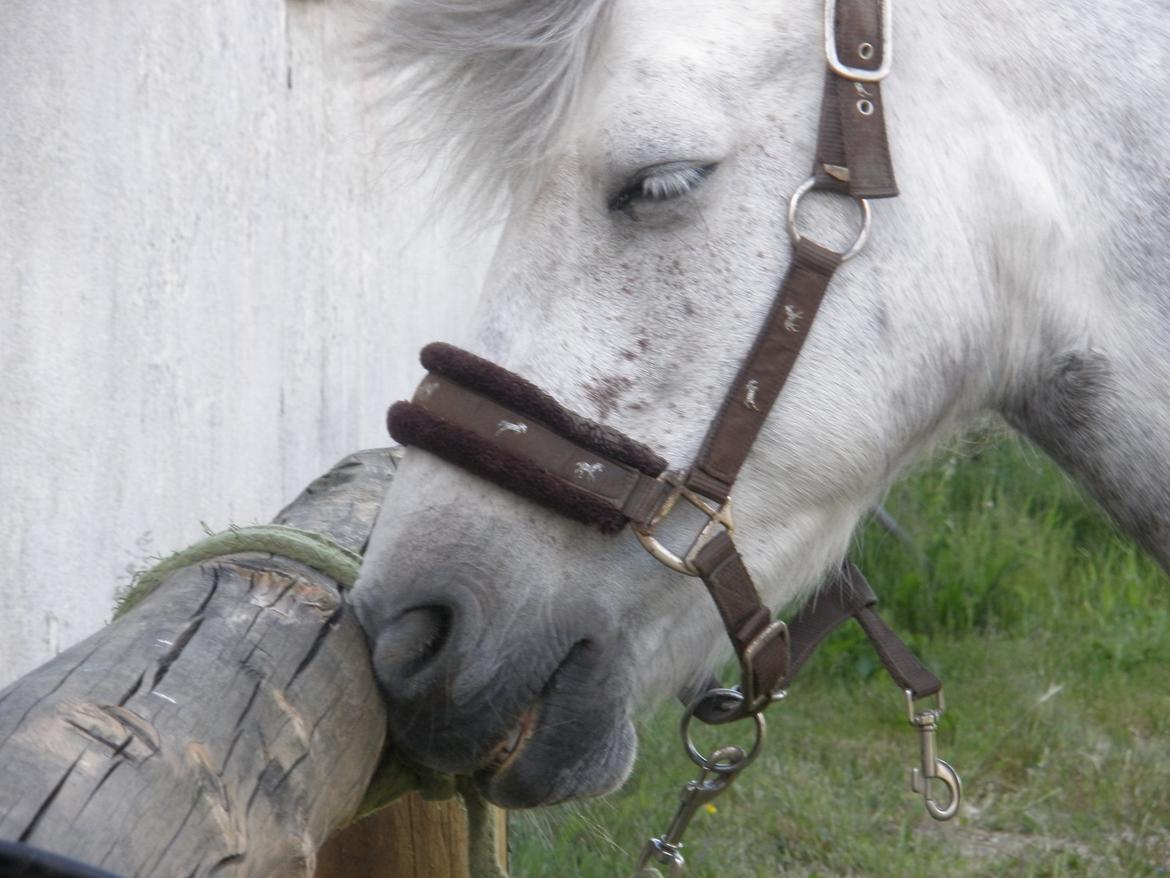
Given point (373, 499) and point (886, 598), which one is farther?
point (886, 598)

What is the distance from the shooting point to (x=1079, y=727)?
3.88m

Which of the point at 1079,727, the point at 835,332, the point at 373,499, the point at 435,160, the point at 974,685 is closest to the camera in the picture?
the point at 835,332

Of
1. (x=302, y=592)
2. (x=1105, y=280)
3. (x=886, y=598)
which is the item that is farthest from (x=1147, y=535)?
(x=886, y=598)

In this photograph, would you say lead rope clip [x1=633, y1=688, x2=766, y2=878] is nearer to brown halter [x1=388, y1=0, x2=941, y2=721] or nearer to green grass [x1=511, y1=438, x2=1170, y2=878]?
brown halter [x1=388, y1=0, x2=941, y2=721]

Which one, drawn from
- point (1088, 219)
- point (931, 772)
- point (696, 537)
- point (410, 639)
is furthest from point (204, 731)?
point (1088, 219)

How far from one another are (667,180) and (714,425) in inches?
10.9

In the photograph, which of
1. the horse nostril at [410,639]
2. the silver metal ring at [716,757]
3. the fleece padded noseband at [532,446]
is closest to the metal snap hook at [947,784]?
the silver metal ring at [716,757]

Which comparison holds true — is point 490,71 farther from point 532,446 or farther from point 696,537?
point 696,537

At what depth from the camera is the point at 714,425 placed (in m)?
1.52

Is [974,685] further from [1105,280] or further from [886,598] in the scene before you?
[1105,280]

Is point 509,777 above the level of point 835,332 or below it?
below

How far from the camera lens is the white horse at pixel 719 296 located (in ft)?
4.87

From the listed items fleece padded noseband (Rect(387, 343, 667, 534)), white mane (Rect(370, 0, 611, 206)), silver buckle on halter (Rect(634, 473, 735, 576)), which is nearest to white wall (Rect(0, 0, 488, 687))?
white mane (Rect(370, 0, 611, 206))

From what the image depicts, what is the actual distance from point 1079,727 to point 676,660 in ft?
8.70
